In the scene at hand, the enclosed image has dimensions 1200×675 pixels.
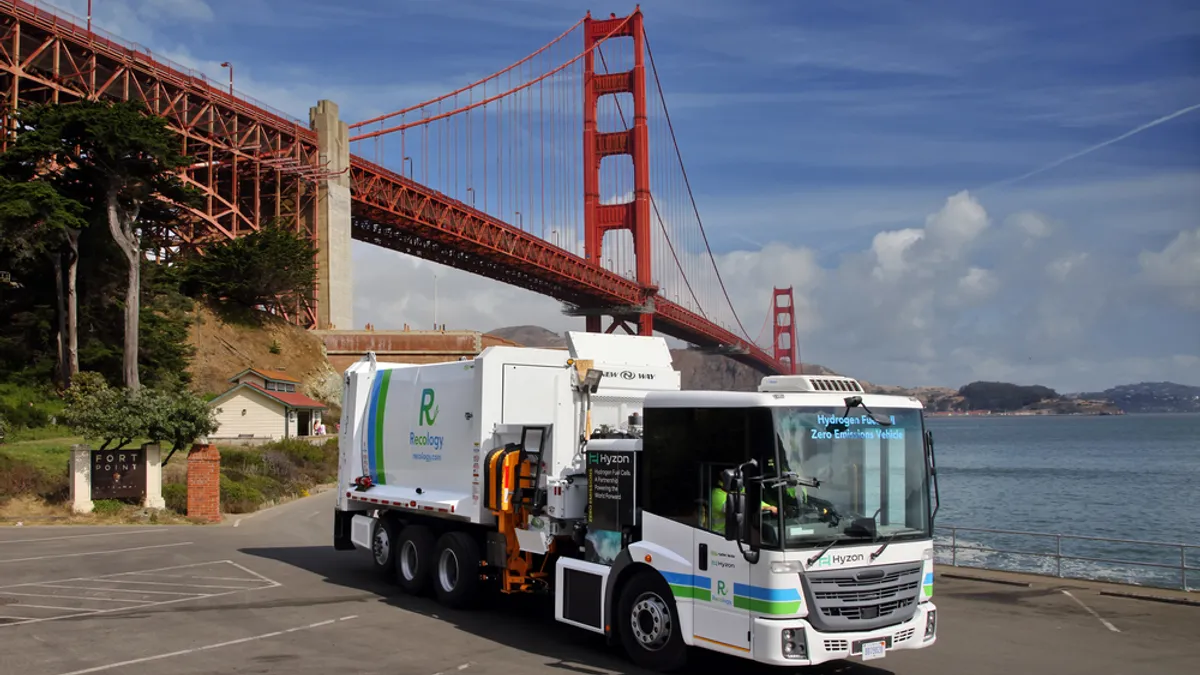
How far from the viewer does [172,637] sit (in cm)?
1098

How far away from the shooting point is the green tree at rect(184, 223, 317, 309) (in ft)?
179

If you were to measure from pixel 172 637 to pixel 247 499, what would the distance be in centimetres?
1628

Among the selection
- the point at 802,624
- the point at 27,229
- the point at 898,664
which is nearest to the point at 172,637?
the point at 802,624

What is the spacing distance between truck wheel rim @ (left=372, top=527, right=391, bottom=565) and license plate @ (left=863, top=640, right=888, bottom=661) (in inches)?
327

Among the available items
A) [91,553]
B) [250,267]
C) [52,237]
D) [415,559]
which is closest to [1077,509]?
[415,559]

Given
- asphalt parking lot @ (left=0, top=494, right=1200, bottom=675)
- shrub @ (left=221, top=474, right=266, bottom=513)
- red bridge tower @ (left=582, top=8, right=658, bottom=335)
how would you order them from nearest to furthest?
asphalt parking lot @ (left=0, top=494, right=1200, bottom=675), shrub @ (left=221, top=474, right=266, bottom=513), red bridge tower @ (left=582, top=8, right=658, bottom=335)

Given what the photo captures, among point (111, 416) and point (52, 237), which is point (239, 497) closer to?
point (111, 416)

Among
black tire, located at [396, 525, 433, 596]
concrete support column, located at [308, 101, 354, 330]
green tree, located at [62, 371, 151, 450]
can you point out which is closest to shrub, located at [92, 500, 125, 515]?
green tree, located at [62, 371, 151, 450]

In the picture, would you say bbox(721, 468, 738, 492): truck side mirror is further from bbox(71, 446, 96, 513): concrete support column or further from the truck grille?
bbox(71, 446, 96, 513): concrete support column

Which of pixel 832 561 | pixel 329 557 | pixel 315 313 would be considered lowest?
pixel 329 557

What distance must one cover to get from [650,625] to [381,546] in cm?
662

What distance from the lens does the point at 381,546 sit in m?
15.1

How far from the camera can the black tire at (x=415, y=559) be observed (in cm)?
1369

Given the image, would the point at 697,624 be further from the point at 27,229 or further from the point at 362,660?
the point at 27,229
